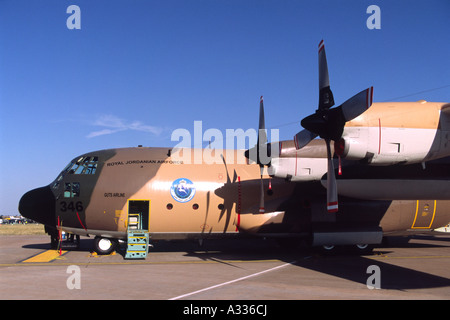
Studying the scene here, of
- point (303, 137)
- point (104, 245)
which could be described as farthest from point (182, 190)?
point (303, 137)

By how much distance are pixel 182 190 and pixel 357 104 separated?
895 cm

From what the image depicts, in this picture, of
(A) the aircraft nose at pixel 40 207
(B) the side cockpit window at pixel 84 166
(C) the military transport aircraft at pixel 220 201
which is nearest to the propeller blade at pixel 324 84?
(C) the military transport aircraft at pixel 220 201

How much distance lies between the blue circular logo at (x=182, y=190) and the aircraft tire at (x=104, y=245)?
3.73 m

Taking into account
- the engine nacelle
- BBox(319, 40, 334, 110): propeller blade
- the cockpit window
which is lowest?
the cockpit window

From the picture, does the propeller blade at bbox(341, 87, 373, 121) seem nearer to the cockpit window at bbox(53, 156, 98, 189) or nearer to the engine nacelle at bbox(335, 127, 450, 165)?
the engine nacelle at bbox(335, 127, 450, 165)

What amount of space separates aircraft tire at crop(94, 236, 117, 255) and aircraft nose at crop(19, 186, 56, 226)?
2.13 metres

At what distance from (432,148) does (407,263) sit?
21.9 ft

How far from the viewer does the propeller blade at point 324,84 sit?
11113mm

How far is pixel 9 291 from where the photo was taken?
9.73 meters

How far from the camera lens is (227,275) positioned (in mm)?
12117

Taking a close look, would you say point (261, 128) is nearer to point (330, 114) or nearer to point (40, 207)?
point (330, 114)

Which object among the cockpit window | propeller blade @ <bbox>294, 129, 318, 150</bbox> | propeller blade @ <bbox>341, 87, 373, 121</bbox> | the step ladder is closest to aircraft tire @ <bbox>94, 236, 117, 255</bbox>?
the step ladder

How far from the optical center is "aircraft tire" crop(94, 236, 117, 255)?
16.9 m
